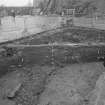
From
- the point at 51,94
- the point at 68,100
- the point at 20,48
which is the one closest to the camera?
the point at 68,100

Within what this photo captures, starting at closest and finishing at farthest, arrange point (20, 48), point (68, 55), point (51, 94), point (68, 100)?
point (68, 100)
point (51, 94)
point (20, 48)
point (68, 55)

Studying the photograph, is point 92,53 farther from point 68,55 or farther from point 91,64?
point 68,55

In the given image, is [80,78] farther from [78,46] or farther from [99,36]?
[99,36]

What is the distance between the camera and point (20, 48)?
7570mm

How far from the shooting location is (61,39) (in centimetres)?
1070

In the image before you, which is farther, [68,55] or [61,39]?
[61,39]

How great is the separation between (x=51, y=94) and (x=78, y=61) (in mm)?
2958

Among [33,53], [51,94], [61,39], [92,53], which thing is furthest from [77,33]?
[51,94]

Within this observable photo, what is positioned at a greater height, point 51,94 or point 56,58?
point 56,58

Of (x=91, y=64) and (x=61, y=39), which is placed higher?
(x=61, y=39)

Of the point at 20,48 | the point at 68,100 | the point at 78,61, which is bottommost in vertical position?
the point at 68,100

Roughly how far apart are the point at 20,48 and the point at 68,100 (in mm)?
3380

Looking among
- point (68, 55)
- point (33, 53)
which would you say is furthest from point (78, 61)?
point (33, 53)

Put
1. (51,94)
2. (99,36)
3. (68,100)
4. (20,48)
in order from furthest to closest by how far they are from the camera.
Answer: (99,36) < (20,48) < (51,94) < (68,100)
